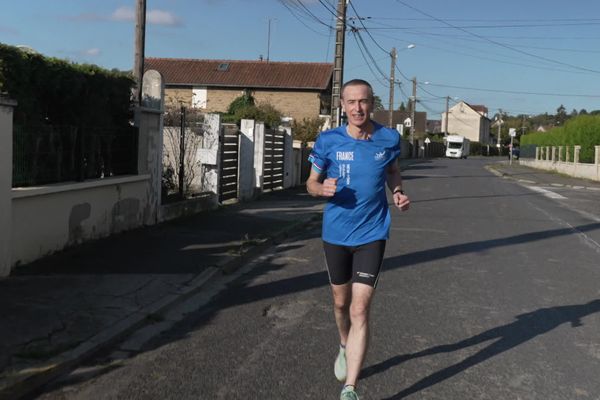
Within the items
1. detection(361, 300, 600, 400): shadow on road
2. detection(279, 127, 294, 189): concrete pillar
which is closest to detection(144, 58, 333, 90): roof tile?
detection(279, 127, 294, 189): concrete pillar

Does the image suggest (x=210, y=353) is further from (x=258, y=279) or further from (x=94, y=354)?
(x=258, y=279)

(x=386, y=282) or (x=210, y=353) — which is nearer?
(x=210, y=353)

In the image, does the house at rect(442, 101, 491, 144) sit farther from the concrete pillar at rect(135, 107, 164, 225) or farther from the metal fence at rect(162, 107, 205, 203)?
the concrete pillar at rect(135, 107, 164, 225)

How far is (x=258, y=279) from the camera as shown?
321 inches

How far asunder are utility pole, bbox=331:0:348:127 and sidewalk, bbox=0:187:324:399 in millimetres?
10566

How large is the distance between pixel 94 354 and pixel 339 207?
2.27 meters

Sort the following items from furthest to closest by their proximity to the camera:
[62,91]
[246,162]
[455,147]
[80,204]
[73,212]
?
[455,147]
[246,162]
[80,204]
[73,212]
[62,91]

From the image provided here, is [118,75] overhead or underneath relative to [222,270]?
overhead

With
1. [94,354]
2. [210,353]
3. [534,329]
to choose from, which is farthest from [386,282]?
[94,354]

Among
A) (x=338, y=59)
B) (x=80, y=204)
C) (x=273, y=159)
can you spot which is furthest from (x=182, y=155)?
(x=338, y=59)

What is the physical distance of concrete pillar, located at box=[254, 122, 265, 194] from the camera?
18141 mm

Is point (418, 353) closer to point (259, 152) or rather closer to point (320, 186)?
point (320, 186)

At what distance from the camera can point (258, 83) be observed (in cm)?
5028

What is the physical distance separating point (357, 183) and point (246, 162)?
12.6m
